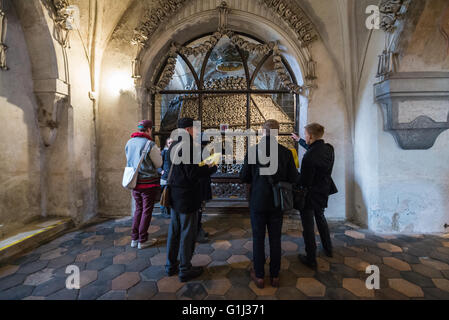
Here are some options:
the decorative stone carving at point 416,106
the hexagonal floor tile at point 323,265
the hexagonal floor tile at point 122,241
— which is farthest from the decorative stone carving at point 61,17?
the decorative stone carving at point 416,106

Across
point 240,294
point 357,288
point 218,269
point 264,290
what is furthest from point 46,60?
point 357,288

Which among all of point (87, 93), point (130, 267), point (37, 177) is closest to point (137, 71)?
point (87, 93)

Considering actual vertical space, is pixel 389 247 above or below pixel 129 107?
below

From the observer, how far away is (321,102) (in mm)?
3922

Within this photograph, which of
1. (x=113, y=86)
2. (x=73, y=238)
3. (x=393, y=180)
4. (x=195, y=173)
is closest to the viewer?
(x=195, y=173)

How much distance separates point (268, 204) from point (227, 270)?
3.26 ft

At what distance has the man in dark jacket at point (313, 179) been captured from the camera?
2.27 meters

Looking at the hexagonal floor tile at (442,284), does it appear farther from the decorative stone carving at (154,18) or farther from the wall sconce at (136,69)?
the decorative stone carving at (154,18)

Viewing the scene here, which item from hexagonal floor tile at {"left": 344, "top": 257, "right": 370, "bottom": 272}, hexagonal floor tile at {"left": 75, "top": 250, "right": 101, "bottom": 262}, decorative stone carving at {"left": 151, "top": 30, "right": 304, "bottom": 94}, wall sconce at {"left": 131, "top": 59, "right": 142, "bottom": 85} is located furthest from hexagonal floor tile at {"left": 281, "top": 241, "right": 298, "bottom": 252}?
wall sconce at {"left": 131, "top": 59, "right": 142, "bottom": 85}

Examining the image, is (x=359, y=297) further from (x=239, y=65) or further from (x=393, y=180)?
(x=239, y=65)

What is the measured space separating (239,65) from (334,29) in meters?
3.67

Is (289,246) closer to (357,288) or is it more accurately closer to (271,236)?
(357,288)

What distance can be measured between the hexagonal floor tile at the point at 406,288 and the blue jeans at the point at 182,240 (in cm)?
205

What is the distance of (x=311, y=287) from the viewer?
2.01m
